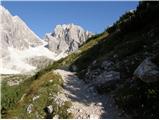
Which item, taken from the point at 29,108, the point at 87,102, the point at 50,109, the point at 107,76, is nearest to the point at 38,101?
the point at 29,108

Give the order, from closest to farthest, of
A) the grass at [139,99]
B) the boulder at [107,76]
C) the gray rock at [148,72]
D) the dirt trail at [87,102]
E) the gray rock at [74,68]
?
the grass at [139,99], the gray rock at [148,72], the dirt trail at [87,102], the boulder at [107,76], the gray rock at [74,68]

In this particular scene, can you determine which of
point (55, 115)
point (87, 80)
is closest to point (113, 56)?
point (87, 80)

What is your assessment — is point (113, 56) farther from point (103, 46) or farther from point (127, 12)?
point (127, 12)

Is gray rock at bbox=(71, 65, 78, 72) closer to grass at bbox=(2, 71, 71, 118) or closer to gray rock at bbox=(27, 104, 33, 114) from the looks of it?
grass at bbox=(2, 71, 71, 118)

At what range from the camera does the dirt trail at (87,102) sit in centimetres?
2495

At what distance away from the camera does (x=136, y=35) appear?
40.7 metres

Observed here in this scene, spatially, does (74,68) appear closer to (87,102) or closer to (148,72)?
(87,102)

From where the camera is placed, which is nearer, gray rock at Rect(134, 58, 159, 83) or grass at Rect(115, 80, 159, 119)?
grass at Rect(115, 80, 159, 119)

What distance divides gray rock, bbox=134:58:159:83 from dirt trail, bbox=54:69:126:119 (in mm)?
2942

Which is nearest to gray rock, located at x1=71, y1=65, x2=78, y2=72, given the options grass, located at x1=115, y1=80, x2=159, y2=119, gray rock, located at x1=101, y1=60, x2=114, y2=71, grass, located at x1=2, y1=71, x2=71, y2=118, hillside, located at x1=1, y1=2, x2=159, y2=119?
hillside, located at x1=1, y1=2, x2=159, y2=119

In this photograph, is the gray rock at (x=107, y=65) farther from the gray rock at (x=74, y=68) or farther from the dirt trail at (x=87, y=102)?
the gray rock at (x=74, y=68)

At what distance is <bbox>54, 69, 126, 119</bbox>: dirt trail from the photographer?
81.9ft

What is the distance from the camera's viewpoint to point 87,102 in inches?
1097

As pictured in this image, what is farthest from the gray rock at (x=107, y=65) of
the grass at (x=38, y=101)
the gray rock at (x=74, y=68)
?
the gray rock at (x=74, y=68)
